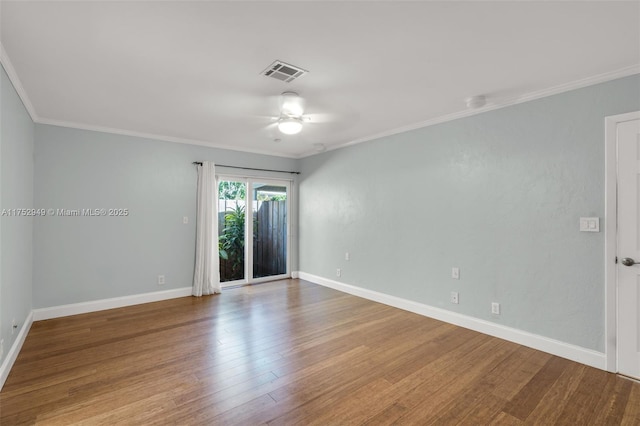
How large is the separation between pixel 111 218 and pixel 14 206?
155 cm


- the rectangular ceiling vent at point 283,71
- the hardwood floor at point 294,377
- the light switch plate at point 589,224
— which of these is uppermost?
the rectangular ceiling vent at point 283,71

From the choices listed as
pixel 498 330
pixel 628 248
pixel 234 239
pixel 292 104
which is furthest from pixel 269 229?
pixel 628 248

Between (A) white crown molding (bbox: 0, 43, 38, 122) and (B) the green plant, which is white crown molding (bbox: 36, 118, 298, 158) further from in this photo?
(B) the green plant

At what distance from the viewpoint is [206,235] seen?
5020mm

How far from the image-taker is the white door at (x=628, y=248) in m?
2.47

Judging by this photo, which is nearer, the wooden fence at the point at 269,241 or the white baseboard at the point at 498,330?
the white baseboard at the point at 498,330

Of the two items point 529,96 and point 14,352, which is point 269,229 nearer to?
point 14,352

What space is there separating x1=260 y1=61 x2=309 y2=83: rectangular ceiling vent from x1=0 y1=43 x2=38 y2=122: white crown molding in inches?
75.3

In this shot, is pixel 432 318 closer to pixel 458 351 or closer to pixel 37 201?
pixel 458 351

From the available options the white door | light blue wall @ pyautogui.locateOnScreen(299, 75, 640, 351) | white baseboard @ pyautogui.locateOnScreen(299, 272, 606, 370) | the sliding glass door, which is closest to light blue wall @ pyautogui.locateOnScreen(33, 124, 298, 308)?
the sliding glass door

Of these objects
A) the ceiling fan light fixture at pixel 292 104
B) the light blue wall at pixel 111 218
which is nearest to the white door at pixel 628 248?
the ceiling fan light fixture at pixel 292 104

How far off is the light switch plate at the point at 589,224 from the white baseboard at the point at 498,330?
3.56ft

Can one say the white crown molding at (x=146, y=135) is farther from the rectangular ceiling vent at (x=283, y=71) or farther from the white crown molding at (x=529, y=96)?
the rectangular ceiling vent at (x=283, y=71)

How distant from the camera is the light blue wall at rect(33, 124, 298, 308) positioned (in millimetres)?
3863
